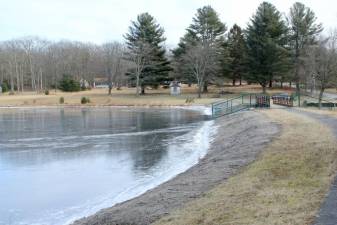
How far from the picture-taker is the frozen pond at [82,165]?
1384 cm

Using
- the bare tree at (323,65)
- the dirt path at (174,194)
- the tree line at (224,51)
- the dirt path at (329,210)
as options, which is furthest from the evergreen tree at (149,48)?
the dirt path at (329,210)

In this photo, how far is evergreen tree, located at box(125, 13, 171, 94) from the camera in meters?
72.9

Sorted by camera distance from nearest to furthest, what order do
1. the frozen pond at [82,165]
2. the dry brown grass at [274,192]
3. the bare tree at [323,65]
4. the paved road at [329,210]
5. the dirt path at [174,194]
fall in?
the paved road at [329,210], the dry brown grass at [274,192], the dirt path at [174,194], the frozen pond at [82,165], the bare tree at [323,65]

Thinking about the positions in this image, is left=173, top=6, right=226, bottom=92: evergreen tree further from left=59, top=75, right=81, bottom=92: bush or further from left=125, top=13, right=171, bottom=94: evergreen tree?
left=59, top=75, right=81, bottom=92: bush

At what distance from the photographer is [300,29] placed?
Result: 6531 cm

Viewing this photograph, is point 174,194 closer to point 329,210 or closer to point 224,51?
point 329,210

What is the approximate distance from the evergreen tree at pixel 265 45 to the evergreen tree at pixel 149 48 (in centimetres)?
1379

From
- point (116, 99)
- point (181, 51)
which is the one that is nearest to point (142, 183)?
point (116, 99)

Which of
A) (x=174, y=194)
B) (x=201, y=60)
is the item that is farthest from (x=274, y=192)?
(x=201, y=60)

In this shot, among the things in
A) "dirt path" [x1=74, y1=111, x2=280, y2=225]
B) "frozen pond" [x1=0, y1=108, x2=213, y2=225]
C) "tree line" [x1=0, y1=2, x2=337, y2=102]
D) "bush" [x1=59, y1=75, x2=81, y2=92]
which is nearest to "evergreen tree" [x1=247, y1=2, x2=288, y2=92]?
"tree line" [x1=0, y1=2, x2=337, y2=102]

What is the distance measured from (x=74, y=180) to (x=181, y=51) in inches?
2282

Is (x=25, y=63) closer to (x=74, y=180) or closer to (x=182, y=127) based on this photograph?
(x=182, y=127)

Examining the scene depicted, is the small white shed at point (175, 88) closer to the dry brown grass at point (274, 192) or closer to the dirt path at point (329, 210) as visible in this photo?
the dry brown grass at point (274, 192)

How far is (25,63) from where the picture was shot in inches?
4530
